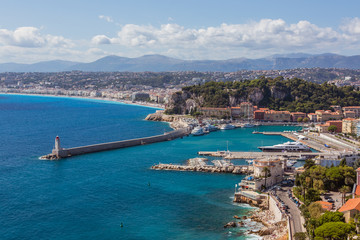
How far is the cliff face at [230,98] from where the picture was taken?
7594 cm

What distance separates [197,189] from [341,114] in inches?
1865

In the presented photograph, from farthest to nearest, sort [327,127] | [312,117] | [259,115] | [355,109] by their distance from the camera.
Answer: [355,109] < [259,115] < [312,117] < [327,127]

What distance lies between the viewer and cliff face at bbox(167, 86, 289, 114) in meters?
75.9

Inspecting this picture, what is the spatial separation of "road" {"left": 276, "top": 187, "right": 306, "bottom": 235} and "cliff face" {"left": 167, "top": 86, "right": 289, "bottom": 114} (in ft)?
164

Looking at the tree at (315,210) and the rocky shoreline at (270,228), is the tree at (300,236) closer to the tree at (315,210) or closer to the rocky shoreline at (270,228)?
the rocky shoreline at (270,228)

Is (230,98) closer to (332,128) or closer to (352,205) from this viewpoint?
(332,128)

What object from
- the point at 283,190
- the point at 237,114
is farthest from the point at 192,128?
the point at 283,190

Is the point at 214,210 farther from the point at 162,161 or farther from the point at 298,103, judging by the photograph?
the point at 298,103

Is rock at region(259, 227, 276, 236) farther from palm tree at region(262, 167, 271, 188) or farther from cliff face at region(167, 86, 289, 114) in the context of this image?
cliff face at region(167, 86, 289, 114)

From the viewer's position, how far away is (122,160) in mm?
36688

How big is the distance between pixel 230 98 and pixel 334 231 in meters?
60.2

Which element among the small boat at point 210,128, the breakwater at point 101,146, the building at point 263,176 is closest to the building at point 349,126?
the small boat at point 210,128

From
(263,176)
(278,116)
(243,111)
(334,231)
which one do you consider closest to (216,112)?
(243,111)

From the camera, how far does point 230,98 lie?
76250mm
